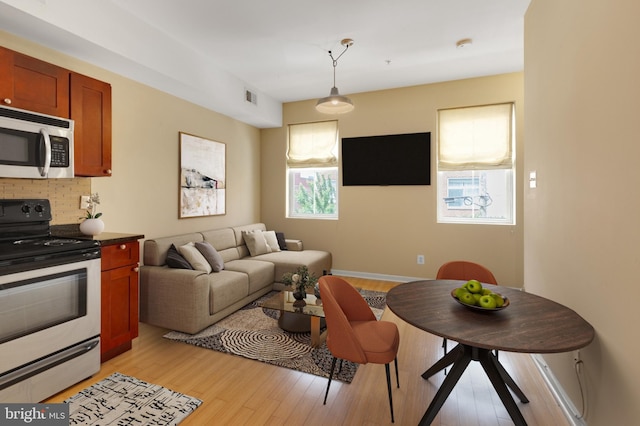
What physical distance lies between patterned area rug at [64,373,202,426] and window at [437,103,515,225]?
13.4 feet

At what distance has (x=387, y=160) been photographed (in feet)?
16.2

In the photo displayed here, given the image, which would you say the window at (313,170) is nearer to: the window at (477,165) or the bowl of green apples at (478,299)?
the window at (477,165)

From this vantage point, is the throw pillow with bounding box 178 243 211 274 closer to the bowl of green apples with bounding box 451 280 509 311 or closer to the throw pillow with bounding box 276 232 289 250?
the throw pillow with bounding box 276 232 289 250

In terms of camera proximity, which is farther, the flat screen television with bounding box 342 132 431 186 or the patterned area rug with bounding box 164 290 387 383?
the flat screen television with bounding box 342 132 431 186

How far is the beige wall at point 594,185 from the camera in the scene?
4.36 ft

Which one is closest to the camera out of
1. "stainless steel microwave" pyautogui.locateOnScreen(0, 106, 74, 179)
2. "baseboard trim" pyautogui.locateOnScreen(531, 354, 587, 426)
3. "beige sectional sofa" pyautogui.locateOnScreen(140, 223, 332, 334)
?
"baseboard trim" pyautogui.locateOnScreen(531, 354, 587, 426)

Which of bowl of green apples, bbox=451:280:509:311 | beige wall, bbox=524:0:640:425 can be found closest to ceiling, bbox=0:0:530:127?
beige wall, bbox=524:0:640:425

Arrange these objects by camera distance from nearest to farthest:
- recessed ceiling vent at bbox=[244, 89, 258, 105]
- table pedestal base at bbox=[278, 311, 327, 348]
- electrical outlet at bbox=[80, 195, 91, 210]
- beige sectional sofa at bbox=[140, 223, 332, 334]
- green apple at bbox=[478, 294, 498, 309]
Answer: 1. green apple at bbox=[478, 294, 498, 309]
2. table pedestal base at bbox=[278, 311, 327, 348]
3. electrical outlet at bbox=[80, 195, 91, 210]
4. beige sectional sofa at bbox=[140, 223, 332, 334]
5. recessed ceiling vent at bbox=[244, 89, 258, 105]

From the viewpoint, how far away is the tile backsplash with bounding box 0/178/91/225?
2.43 meters

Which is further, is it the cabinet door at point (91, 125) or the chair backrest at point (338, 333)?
the cabinet door at point (91, 125)

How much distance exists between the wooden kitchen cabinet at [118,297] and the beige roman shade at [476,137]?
13.8 ft

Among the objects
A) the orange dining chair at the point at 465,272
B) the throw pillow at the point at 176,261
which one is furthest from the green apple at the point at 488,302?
the throw pillow at the point at 176,261

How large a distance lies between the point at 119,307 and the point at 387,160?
3997 mm

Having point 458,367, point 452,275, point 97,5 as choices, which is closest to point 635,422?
point 458,367
